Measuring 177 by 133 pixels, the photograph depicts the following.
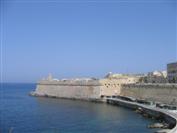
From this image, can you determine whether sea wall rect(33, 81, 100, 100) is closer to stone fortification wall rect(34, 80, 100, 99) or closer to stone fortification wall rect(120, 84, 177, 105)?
stone fortification wall rect(34, 80, 100, 99)

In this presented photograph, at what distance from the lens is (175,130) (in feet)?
59.0

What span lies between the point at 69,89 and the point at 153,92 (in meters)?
16.7

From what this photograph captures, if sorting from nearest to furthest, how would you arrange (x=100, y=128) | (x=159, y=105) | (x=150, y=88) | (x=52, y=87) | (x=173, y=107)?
(x=100, y=128) < (x=173, y=107) < (x=159, y=105) < (x=150, y=88) < (x=52, y=87)

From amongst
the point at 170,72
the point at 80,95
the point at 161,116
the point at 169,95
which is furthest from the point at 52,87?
the point at 161,116

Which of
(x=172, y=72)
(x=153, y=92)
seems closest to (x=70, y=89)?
(x=172, y=72)

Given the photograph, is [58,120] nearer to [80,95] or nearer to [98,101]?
[98,101]

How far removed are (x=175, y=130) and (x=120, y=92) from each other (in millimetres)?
27798

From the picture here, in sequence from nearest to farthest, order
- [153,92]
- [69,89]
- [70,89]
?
[153,92], [70,89], [69,89]

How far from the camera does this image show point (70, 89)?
50625mm

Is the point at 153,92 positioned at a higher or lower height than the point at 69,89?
lower

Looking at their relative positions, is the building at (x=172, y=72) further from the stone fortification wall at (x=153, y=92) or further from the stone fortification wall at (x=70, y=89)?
the stone fortification wall at (x=70, y=89)

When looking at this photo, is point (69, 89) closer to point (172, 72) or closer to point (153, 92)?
point (172, 72)

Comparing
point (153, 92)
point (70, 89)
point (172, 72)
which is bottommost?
point (153, 92)

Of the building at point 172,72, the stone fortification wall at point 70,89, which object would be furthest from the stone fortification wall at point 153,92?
the building at point 172,72
